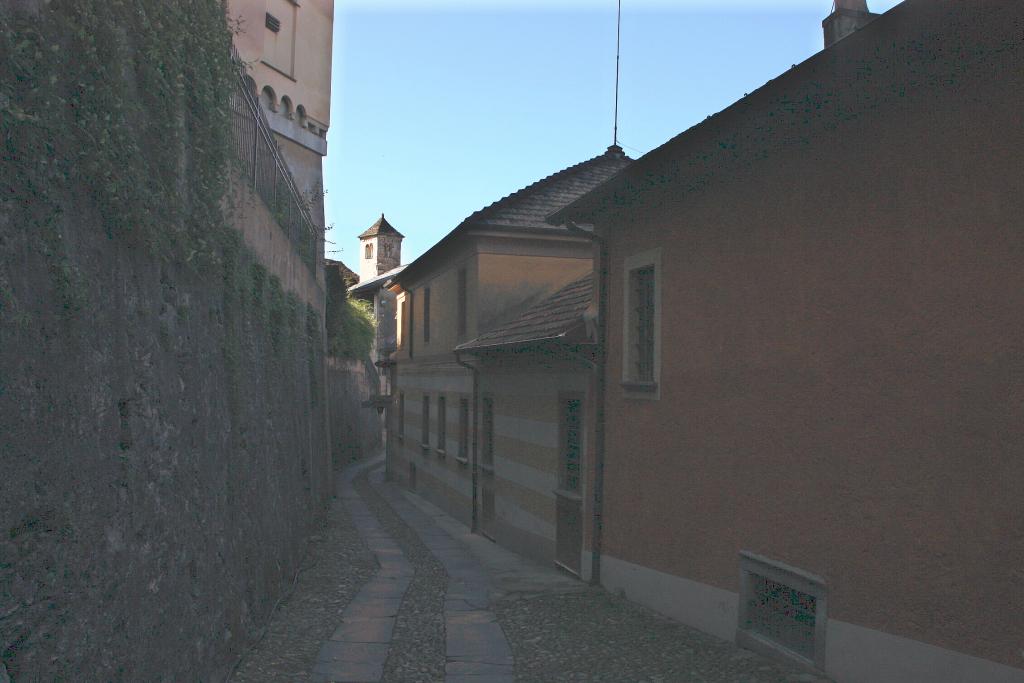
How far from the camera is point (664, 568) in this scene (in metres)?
9.27

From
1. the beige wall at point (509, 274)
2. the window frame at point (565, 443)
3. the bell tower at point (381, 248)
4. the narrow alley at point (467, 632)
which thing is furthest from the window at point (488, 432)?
the bell tower at point (381, 248)

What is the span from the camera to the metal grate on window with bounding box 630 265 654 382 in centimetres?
1010

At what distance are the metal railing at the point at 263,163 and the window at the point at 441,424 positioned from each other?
6107mm

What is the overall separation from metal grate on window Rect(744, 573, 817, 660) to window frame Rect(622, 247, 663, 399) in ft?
7.98

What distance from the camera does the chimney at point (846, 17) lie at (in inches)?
326

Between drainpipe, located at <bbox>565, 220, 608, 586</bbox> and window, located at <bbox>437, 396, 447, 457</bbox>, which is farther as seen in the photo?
window, located at <bbox>437, 396, 447, 457</bbox>

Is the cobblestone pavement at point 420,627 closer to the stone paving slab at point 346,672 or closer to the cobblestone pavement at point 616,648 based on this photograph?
the stone paving slab at point 346,672

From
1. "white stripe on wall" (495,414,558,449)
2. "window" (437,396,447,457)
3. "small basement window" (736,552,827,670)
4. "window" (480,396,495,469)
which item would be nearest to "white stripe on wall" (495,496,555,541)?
"window" (480,396,495,469)

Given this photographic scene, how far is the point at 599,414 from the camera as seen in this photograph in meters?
10.9

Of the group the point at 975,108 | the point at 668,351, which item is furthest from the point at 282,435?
the point at 975,108

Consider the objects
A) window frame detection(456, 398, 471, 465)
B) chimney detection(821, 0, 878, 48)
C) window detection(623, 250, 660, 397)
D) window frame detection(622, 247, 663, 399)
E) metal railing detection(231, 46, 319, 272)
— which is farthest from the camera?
window frame detection(456, 398, 471, 465)

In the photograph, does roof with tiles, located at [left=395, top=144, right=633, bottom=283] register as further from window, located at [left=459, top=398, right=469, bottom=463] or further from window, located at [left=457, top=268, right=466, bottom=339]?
window, located at [left=459, top=398, right=469, bottom=463]

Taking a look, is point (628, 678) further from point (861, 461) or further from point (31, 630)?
point (31, 630)

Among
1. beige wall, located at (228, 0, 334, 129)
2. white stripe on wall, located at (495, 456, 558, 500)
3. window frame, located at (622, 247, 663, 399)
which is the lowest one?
white stripe on wall, located at (495, 456, 558, 500)
